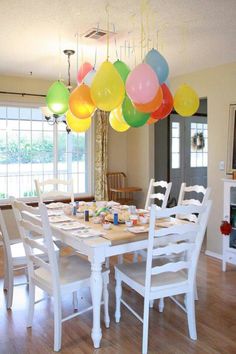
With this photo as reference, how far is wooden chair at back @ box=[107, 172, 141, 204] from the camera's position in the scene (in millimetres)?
5926

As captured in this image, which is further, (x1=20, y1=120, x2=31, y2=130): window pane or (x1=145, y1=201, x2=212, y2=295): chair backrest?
(x1=20, y1=120, x2=31, y2=130): window pane

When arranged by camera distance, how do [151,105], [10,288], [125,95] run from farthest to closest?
[10,288], [125,95], [151,105]

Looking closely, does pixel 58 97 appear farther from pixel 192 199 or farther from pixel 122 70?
pixel 192 199

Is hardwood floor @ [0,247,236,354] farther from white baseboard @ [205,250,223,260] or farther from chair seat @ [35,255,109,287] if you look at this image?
white baseboard @ [205,250,223,260]

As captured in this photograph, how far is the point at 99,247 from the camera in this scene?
2422mm

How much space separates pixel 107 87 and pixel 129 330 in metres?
1.87

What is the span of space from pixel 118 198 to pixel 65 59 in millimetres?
2593

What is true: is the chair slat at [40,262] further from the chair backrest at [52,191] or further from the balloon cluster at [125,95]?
the chair backrest at [52,191]

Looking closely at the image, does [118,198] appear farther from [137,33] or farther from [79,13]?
[79,13]

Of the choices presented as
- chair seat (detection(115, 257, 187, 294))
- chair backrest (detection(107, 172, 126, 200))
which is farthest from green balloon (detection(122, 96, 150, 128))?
chair backrest (detection(107, 172, 126, 200))

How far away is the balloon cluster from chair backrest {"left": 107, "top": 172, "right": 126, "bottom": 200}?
2502 millimetres

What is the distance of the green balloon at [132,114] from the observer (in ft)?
9.80

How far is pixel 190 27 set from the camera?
125 inches

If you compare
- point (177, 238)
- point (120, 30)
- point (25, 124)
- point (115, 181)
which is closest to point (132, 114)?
point (120, 30)
